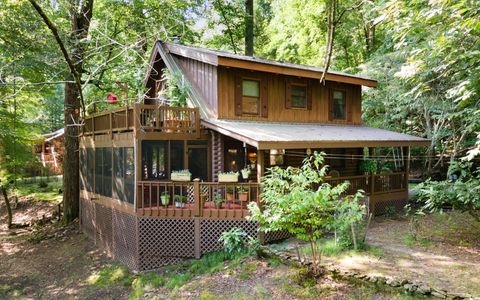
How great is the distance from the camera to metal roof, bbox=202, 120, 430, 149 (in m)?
9.50

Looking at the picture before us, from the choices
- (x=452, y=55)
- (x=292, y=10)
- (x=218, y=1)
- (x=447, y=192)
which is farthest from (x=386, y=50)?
(x=447, y=192)

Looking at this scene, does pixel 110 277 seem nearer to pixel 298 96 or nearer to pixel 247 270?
pixel 247 270

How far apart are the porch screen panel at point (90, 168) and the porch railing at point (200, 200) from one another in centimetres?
450

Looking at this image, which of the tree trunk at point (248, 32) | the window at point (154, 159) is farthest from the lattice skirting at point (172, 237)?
the tree trunk at point (248, 32)

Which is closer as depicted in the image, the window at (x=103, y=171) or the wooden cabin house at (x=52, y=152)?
the window at (x=103, y=171)

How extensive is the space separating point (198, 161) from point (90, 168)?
5352mm

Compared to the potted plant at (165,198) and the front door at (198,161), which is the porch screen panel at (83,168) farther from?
the potted plant at (165,198)

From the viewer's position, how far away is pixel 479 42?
Answer: 7.86m

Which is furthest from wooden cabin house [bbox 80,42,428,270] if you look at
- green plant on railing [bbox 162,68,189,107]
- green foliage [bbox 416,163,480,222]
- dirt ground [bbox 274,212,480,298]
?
green foliage [bbox 416,163,480,222]

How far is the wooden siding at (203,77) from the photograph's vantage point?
464 inches

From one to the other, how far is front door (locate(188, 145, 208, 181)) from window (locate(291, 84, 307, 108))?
420 cm

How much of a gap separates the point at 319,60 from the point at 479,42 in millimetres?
16541

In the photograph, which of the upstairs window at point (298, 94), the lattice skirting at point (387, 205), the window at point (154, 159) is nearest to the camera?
the window at point (154, 159)

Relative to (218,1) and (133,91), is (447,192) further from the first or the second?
(218,1)
